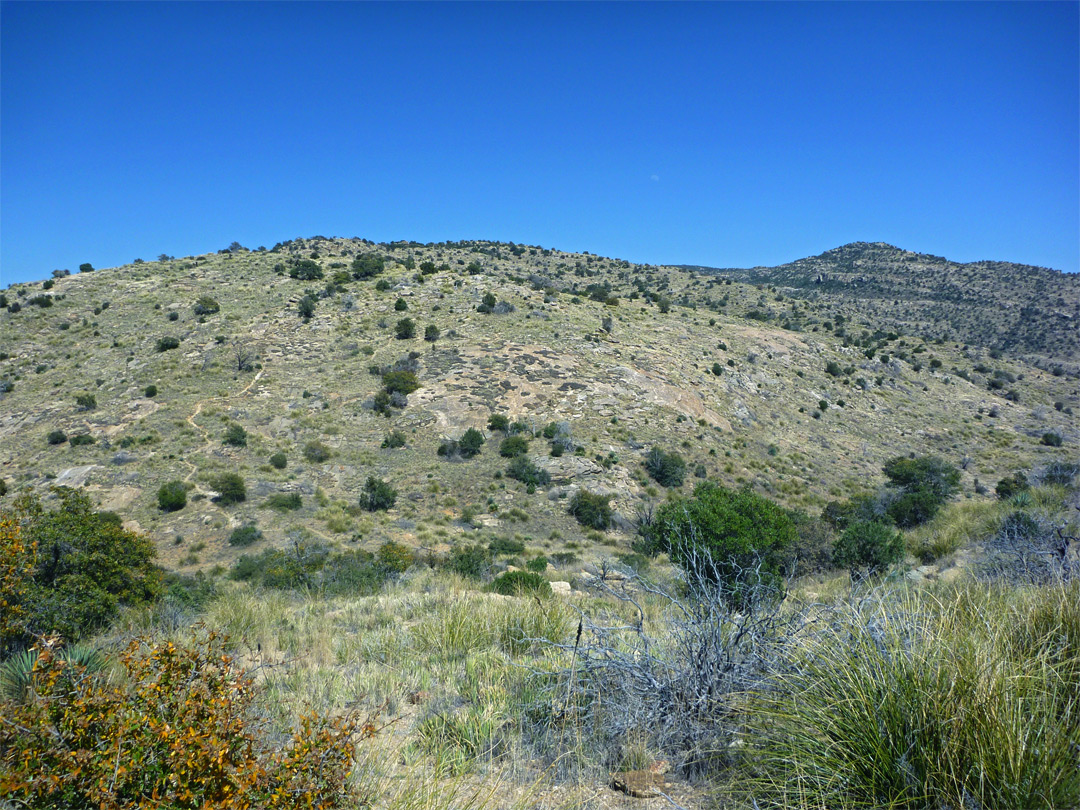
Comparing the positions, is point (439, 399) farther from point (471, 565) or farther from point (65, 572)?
point (65, 572)

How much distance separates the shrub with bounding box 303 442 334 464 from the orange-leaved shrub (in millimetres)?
23873

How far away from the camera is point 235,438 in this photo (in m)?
25.6

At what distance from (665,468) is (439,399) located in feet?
40.7

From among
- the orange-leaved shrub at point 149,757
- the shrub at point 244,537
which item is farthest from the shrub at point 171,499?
the orange-leaved shrub at point 149,757

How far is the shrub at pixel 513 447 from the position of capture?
1037 inches

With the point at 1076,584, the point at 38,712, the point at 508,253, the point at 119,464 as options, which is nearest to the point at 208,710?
the point at 38,712

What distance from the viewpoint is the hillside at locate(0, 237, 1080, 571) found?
22953mm

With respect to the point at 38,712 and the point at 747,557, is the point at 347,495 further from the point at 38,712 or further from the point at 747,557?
the point at 38,712

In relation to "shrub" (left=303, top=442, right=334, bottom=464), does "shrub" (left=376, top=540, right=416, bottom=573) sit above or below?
below

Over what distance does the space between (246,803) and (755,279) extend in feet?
299

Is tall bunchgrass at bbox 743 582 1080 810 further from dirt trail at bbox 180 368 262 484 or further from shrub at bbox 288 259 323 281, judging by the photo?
shrub at bbox 288 259 323 281

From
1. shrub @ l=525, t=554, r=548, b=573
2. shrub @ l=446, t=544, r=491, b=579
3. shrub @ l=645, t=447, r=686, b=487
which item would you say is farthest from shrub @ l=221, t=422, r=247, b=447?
shrub @ l=645, t=447, r=686, b=487

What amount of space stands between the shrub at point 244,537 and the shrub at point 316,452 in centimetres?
584

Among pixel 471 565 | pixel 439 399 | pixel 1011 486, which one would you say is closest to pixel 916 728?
pixel 471 565
